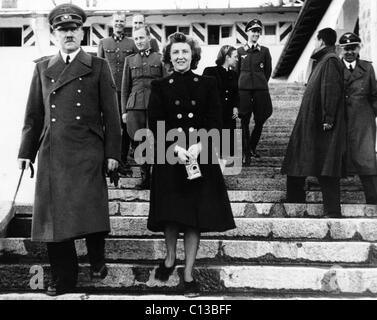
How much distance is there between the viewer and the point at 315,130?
6066mm

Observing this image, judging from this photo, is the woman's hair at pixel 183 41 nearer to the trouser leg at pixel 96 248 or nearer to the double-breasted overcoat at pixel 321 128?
the trouser leg at pixel 96 248

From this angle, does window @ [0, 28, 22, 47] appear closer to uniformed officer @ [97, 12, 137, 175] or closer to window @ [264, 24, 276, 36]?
window @ [264, 24, 276, 36]

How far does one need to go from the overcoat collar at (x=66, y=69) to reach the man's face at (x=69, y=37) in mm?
74

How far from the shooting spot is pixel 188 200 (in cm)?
430

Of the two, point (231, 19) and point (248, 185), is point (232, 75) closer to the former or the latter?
point (248, 185)

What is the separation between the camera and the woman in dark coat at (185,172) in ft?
14.0

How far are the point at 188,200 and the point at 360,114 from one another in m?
2.73

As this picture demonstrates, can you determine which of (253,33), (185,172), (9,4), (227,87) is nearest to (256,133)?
(227,87)

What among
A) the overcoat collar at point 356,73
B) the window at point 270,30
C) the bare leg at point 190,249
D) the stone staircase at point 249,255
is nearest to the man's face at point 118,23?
the stone staircase at point 249,255

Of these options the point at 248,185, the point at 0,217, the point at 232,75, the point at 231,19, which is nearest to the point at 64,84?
the point at 0,217

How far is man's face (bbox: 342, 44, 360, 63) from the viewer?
6.50m

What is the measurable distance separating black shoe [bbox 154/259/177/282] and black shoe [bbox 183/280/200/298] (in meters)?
0.23

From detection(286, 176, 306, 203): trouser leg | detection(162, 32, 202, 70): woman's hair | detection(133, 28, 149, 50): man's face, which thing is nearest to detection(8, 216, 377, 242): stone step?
detection(286, 176, 306, 203): trouser leg
